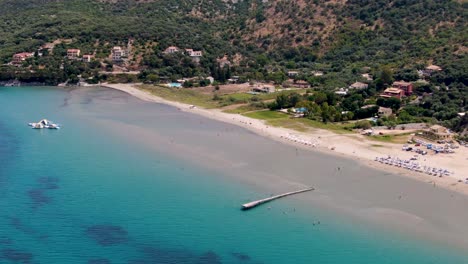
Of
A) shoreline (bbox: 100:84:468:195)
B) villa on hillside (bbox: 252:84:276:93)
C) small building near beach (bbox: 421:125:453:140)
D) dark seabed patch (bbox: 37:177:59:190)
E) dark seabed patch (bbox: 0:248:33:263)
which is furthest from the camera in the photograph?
villa on hillside (bbox: 252:84:276:93)

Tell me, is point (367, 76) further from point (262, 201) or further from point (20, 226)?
point (20, 226)

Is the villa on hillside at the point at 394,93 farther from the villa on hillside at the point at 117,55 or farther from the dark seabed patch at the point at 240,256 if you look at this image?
the villa on hillside at the point at 117,55

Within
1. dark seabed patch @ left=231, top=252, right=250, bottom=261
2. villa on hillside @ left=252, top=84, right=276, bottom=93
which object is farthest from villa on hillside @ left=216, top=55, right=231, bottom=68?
dark seabed patch @ left=231, top=252, right=250, bottom=261

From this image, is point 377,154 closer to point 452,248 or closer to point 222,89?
point 452,248

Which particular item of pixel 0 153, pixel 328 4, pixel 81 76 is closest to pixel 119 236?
pixel 0 153

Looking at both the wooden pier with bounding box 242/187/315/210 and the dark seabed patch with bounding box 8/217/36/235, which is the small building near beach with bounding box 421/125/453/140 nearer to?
the wooden pier with bounding box 242/187/315/210

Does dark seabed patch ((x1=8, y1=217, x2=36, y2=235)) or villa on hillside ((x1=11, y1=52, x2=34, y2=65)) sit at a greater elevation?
villa on hillside ((x1=11, y1=52, x2=34, y2=65))
